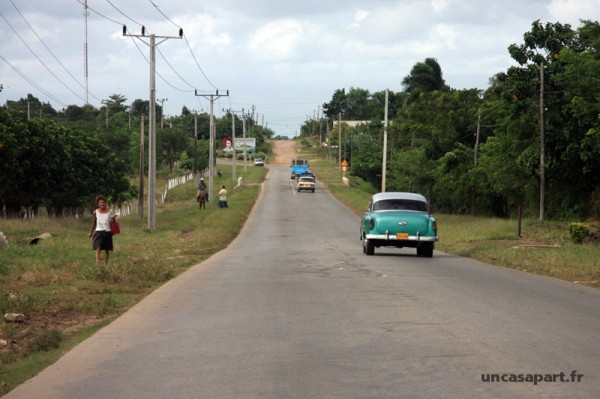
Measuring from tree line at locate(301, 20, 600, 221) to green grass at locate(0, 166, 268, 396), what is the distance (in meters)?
18.9

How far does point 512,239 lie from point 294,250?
11.3 meters

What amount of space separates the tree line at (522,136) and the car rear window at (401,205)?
52.7ft

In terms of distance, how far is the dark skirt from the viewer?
21.2 meters

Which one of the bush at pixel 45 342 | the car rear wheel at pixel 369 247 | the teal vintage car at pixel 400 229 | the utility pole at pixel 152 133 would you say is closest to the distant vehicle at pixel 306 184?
the utility pole at pixel 152 133

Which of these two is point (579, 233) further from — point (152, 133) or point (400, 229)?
point (152, 133)

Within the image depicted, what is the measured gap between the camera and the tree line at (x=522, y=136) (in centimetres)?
4462

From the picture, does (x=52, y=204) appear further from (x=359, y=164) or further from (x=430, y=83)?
(x=359, y=164)

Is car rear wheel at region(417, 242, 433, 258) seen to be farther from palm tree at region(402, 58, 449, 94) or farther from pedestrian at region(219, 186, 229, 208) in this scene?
palm tree at region(402, 58, 449, 94)

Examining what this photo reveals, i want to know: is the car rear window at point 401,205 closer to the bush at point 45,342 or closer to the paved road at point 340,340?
the paved road at point 340,340

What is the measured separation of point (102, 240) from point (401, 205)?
10.1 meters

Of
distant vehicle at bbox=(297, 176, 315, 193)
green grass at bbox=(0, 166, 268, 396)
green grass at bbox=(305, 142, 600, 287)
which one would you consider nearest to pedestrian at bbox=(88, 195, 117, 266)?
green grass at bbox=(0, 166, 268, 396)

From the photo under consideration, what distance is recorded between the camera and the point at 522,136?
5203cm

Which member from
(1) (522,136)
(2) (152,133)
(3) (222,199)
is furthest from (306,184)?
(2) (152,133)

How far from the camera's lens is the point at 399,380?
7836mm
